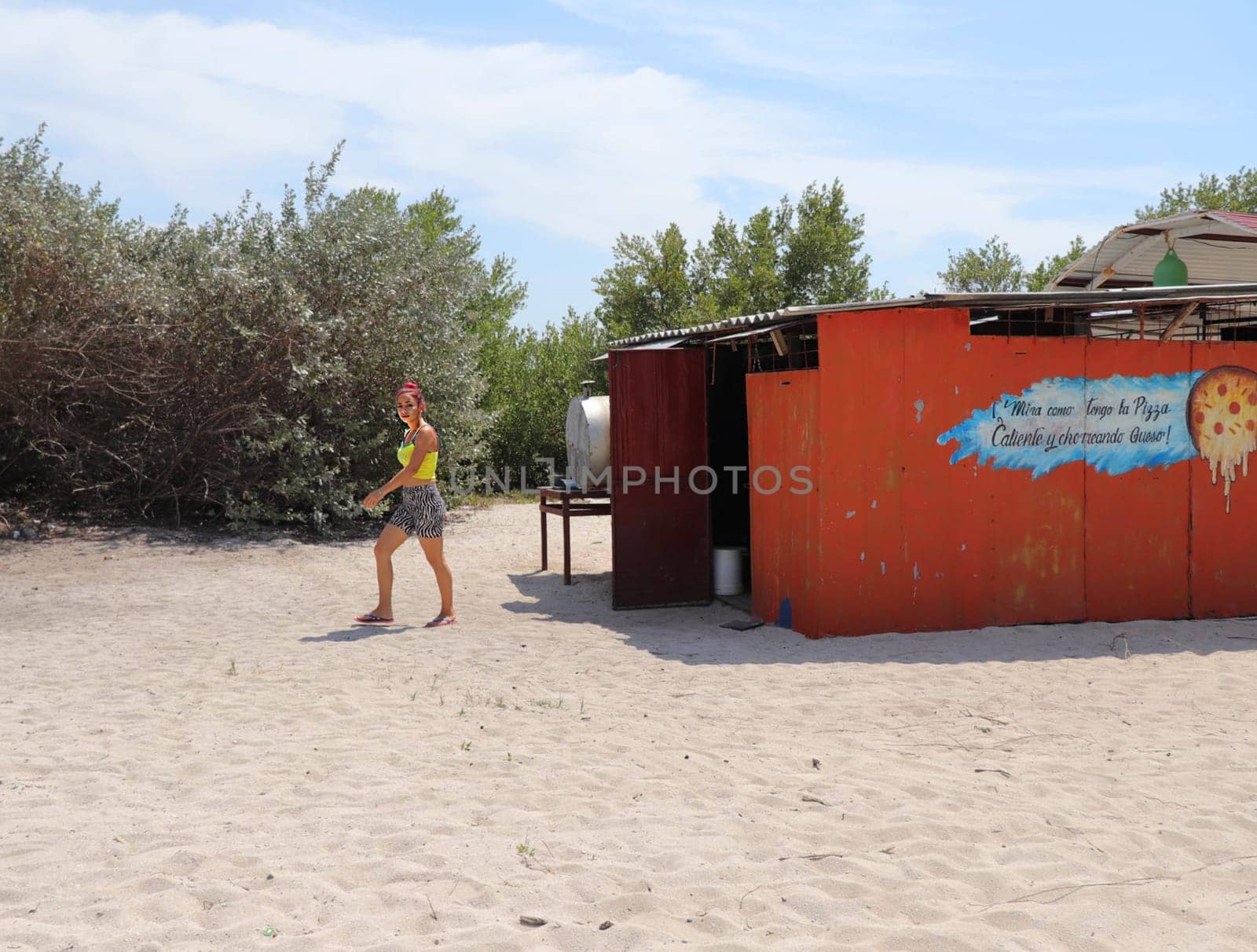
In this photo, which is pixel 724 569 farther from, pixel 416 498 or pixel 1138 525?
pixel 1138 525

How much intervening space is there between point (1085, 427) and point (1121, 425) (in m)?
Result: 0.33

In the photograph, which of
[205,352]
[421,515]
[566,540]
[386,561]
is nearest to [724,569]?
[566,540]

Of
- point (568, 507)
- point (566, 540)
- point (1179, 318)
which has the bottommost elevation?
point (566, 540)

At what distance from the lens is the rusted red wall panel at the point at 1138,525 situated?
26.6 ft

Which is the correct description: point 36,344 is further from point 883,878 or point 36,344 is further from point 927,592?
point 883,878

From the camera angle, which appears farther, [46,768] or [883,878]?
[46,768]

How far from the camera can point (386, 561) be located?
819 centimetres

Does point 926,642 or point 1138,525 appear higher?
point 1138,525

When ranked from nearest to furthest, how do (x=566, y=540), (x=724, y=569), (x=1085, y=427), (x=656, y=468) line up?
1. (x=1085, y=427)
2. (x=656, y=468)
3. (x=724, y=569)
4. (x=566, y=540)

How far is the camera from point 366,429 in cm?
1470

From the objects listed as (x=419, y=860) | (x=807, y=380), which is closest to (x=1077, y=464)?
(x=807, y=380)

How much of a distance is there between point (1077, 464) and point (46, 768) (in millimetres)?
7035

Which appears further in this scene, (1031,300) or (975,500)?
(975,500)

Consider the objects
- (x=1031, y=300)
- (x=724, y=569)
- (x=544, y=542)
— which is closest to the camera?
(x=1031, y=300)
